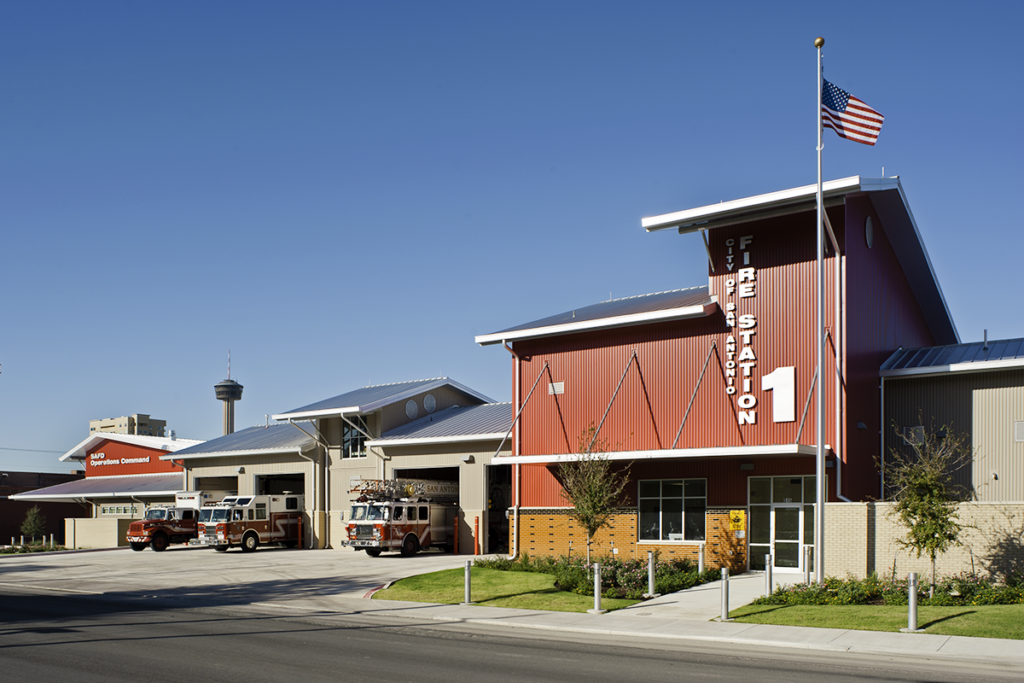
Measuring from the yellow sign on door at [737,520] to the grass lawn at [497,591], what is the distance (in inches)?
232

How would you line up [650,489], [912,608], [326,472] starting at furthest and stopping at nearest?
[326,472], [650,489], [912,608]

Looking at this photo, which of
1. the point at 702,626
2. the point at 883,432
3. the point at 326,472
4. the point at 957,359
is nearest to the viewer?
the point at 702,626

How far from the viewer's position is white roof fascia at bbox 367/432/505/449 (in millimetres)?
38969

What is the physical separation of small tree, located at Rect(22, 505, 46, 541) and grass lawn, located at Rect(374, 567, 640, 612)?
4270cm

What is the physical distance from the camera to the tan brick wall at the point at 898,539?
74.5 feet

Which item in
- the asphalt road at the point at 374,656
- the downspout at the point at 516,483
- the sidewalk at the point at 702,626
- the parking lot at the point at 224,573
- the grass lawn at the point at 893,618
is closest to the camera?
the asphalt road at the point at 374,656

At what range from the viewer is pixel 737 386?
95.3 ft

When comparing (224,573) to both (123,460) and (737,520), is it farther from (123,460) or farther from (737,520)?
(123,460)

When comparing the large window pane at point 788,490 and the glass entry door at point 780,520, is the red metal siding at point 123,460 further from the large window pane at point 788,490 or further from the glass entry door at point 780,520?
the large window pane at point 788,490

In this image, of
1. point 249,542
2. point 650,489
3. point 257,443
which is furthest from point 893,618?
point 257,443

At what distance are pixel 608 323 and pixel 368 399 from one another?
1859 cm

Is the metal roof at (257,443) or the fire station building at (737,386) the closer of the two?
the fire station building at (737,386)

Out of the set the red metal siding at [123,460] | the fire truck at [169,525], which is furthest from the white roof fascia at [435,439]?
the red metal siding at [123,460]

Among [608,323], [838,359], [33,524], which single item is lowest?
[33,524]
